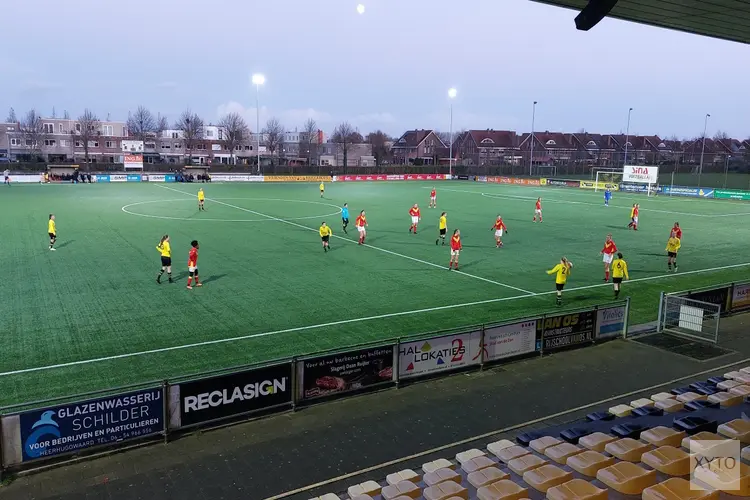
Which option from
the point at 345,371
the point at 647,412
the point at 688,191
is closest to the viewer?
the point at 647,412

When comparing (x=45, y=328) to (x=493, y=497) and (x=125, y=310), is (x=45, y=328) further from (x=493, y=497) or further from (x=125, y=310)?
(x=493, y=497)

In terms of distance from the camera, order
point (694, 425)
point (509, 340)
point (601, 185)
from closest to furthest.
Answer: point (694, 425)
point (509, 340)
point (601, 185)

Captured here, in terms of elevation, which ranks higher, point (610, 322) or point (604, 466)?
point (604, 466)

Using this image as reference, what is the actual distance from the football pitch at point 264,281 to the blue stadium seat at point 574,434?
720 cm

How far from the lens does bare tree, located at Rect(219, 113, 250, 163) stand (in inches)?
4628

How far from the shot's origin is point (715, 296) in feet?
60.5

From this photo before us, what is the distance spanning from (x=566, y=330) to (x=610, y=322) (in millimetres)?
1829

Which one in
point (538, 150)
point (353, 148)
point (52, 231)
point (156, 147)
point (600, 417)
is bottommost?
point (600, 417)

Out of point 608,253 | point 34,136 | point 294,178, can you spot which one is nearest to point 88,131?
point 34,136

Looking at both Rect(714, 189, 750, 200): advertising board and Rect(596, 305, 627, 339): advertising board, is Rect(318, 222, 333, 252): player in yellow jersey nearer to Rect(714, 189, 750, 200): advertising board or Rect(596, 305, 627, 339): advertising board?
Rect(596, 305, 627, 339): advertising board

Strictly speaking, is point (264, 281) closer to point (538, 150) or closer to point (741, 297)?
point (741, 297)

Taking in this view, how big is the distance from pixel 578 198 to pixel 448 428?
191ft

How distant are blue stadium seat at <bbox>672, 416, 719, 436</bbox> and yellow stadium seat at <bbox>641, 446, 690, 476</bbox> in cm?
110

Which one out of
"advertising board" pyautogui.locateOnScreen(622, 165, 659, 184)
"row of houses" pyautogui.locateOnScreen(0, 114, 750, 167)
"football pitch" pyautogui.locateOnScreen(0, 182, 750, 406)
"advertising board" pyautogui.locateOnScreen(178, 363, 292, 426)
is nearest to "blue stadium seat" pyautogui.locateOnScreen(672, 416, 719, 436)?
"advertising board" pyautogui.locateOnScreen(178, 363, 292, 426)
